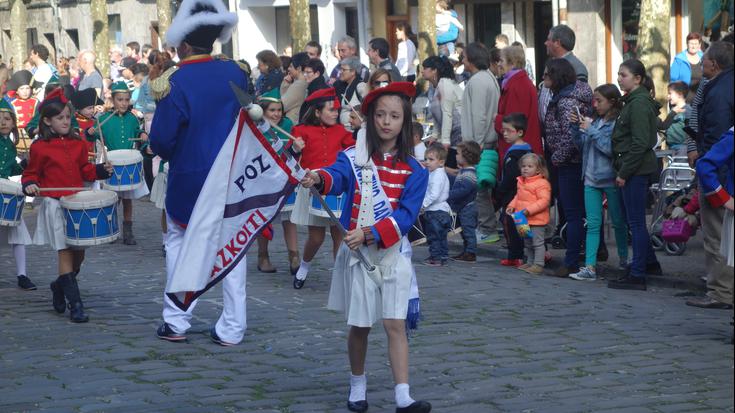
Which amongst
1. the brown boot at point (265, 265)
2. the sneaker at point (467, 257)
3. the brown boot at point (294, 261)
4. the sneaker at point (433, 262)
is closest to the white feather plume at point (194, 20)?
the brown boot at point (294, 261)

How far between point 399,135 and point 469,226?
6420 millimetres

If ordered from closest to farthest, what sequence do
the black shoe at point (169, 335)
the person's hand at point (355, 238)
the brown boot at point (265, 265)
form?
1. the person's hand at point (355, 238)
2. the black shoe at point (169, 335)
3. the brown boot at point (265, 265)

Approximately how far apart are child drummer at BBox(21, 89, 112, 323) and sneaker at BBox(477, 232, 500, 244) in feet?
16.8

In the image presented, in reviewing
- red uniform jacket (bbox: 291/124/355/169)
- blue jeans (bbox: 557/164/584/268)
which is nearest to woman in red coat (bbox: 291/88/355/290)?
red uniform jacket (bbox: 291/124/355/169)

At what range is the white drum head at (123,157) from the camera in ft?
43.7

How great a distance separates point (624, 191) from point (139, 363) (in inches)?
A: 192

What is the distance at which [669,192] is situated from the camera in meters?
13.0

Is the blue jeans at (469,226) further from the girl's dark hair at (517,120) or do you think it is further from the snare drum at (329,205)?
the snare drum at (329,205)

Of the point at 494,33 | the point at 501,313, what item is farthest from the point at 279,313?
the point at 494,33

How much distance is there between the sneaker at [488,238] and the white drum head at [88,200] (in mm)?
5320

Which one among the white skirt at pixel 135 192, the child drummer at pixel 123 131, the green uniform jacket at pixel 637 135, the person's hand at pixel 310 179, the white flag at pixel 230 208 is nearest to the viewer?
the person's hand at pixel 310 179

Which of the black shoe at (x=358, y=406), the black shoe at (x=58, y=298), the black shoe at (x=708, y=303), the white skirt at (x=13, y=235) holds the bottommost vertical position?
the black shoe at (x=708, y=303)

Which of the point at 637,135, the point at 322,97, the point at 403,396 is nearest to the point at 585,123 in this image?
the point at 637,135

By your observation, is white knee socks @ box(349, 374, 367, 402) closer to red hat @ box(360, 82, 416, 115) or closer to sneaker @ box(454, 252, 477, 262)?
red hat @ box(360, 82, 416, 115)
